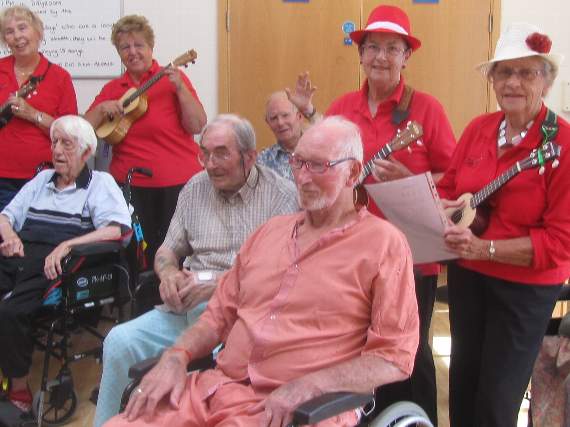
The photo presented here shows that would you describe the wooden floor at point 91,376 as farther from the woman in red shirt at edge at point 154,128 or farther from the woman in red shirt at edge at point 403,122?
the woman in red shirt at edge at point 154,128

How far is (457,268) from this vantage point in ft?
7.00

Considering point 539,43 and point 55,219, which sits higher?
point 539,43

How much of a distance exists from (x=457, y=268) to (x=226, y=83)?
2.58 metres

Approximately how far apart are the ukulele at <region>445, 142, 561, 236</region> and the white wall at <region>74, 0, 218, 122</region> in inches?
103

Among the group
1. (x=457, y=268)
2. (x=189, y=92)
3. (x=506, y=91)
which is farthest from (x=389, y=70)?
(x=189, y=92)

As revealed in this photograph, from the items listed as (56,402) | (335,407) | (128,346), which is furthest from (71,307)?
(335,407)

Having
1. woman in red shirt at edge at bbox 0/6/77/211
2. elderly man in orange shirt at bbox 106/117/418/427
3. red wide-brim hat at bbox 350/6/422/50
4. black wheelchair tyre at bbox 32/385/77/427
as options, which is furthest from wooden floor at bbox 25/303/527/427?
red wide-brim hat at bbox 350/6/422/50

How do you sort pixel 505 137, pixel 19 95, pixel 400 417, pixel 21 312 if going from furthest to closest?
pixel 19 95, pixel 21 312, pixel 505 137, pixel 400 417

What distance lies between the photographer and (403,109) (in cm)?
238

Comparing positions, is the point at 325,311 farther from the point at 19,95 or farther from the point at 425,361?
the point at 19,95

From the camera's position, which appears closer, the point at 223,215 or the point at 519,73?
the point at 519,73

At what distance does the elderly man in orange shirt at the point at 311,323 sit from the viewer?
5.32 ft

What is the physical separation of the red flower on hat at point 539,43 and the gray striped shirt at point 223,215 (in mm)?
896

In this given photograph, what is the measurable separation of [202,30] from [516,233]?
9.58ft
